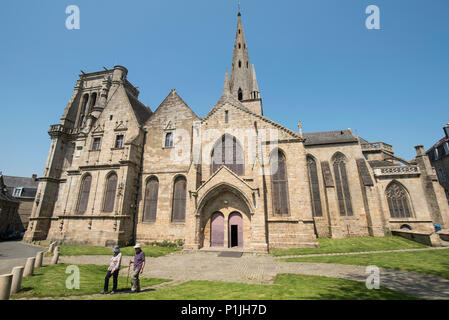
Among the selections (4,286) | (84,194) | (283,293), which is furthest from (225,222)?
(84,194)

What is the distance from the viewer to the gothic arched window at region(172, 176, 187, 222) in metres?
18.0

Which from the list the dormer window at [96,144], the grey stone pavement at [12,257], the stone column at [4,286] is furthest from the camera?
the dormer window at [96,144]

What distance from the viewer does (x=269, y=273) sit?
886 cm

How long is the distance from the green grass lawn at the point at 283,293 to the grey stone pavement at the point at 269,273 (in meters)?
1.05

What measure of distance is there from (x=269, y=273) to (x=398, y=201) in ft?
71.2

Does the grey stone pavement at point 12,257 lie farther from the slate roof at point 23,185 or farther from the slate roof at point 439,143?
the slate roof at point 439,143

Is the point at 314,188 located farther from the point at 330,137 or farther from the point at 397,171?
the point at 397,171

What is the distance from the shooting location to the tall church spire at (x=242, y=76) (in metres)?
29.9

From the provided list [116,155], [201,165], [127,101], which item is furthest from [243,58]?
[116,155]

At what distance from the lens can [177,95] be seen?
71.1ft

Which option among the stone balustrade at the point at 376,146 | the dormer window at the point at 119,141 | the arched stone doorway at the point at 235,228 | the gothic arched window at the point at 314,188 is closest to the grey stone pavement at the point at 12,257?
the dormer window at the point at 119,141

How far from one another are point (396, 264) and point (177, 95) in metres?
22.5

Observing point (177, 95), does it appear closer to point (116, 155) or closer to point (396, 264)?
point (116, 155)

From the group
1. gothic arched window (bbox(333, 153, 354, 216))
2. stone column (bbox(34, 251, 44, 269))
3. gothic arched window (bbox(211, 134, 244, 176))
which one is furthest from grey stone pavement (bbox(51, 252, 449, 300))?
gothic arched window (bbox(333, 153, 354, 216))
